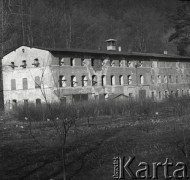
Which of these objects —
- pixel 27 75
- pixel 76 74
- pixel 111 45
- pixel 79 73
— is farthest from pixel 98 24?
pixel 27 75

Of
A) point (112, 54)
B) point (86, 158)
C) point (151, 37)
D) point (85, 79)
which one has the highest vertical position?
point (151, 37)

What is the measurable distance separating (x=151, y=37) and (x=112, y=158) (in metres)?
63.2

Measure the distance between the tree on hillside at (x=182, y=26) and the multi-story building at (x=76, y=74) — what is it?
8842 mm

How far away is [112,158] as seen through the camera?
1128 centimetres

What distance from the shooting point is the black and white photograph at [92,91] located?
35.5 ft

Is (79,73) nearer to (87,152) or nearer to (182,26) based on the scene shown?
(182,26)

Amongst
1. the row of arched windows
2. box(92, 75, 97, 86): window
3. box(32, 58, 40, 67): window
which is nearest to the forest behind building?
box(32, 58, 40, 67): window

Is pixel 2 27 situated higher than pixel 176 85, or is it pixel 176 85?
pixel 2 27

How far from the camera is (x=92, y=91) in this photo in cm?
4212

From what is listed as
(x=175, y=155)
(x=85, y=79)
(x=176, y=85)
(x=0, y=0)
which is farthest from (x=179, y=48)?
(x=175, y=155)

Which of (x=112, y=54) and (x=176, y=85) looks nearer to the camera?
(x=112, y=54)

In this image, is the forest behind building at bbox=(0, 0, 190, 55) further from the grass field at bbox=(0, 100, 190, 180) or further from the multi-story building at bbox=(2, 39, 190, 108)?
the grass field at bbox=(0, 100, 190, 180)

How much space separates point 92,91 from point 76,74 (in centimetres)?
299

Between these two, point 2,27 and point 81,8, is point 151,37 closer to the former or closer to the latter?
point 81,8
